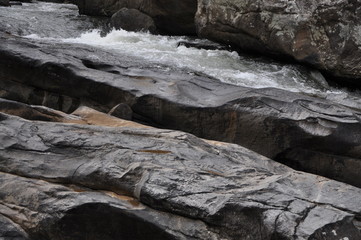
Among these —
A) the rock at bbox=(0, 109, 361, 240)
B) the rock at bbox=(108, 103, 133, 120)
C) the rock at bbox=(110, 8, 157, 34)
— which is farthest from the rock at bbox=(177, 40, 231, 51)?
the rock at bbox=(0, 109, 361, 240)

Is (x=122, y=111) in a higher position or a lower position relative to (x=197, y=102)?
lower

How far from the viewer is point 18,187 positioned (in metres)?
4.07

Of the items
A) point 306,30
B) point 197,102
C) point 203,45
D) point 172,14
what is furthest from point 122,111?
point 172,14

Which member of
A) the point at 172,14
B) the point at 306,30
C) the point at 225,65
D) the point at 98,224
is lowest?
the point at 98,224

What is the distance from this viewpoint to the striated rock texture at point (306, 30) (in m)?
9.19

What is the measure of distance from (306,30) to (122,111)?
4602mm

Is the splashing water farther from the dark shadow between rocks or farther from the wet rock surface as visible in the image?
the dark shadow between rocks

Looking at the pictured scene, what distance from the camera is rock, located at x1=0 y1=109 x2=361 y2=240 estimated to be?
366 cm

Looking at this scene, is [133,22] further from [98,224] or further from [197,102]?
[98,224]

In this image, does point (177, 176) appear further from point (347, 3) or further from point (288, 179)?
point (347, 3)

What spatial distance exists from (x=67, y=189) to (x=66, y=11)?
1361cm

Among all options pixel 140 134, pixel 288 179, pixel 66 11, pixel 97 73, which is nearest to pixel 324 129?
pixel 288 179

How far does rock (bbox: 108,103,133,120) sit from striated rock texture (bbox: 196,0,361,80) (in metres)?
4.36

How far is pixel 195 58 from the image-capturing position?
31.6 ft
